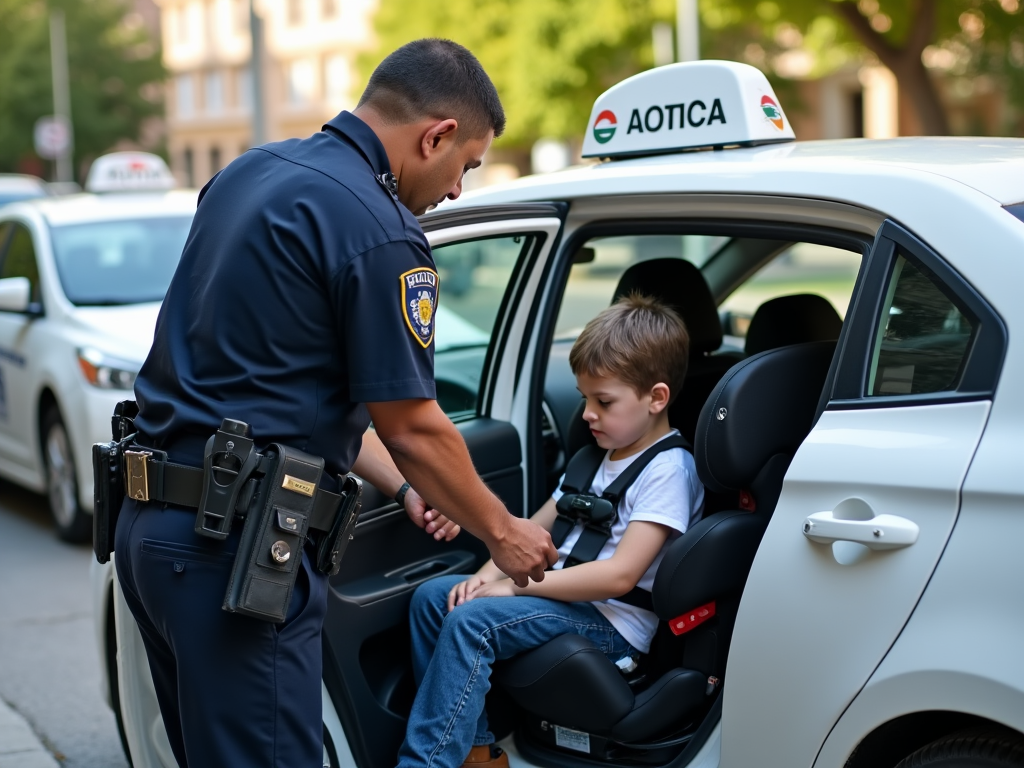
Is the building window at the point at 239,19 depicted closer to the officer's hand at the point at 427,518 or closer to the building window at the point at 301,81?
the building window at the point at 301,81

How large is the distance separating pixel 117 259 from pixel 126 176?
186 cm

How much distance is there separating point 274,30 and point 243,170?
53207mm

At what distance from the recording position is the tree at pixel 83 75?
44312 mm

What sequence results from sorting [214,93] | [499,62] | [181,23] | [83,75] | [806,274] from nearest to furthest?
[806,274], [499,62], [83,75], [214,93], [181,23]

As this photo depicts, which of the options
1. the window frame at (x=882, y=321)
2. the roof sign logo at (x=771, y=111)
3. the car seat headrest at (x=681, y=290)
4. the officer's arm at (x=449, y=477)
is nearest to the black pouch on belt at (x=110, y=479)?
the officer's arm at (x=449, y=477)

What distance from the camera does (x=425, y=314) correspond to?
211cm

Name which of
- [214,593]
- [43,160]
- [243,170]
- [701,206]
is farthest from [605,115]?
[43,160]

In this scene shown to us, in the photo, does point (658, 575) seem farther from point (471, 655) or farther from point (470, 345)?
point (470, 345)

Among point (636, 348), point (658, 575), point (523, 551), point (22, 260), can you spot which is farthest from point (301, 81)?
point (523, 551)

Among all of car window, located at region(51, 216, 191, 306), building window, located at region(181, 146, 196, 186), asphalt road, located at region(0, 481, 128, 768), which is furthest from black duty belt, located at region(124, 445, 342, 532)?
building window, located at region(181, 146, 196, 186)

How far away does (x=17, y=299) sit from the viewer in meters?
6.51

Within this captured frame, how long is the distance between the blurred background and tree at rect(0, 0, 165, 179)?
6 centimetres

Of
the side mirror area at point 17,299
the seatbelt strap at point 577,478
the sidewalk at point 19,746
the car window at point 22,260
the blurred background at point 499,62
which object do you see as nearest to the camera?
the seatbelt strap at point 577,478

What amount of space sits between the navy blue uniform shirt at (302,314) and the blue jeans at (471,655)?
27.9 inches
